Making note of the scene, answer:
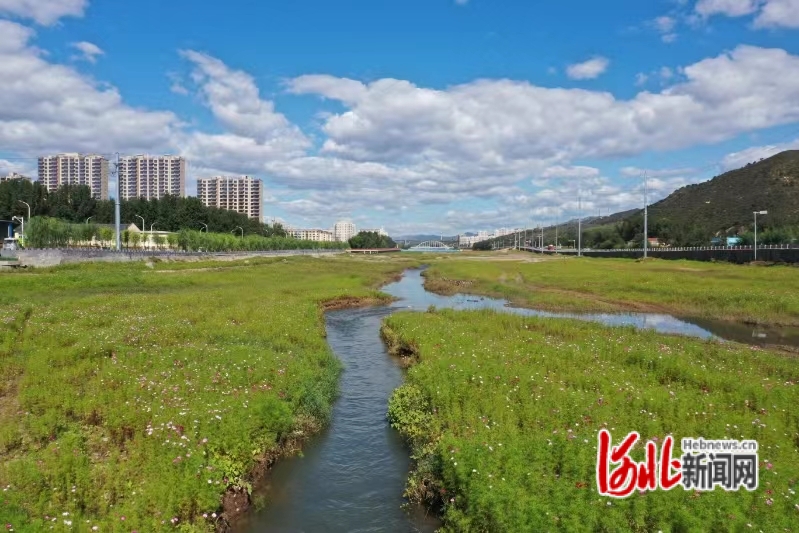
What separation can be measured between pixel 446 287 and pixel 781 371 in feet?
144

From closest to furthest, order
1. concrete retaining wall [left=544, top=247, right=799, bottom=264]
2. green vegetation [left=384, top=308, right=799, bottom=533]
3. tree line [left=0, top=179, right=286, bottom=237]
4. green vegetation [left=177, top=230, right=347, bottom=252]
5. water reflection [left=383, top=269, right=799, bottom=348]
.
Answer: green vegetation [left=384, top=308, right=799, bottom=533] → water reflection [left=383, top=269, right=799, bottom=348] → concrete retaining wall [left=544, top=247, right=799, bottom=264] → green vegetation [left=177, top=230, right=347, bottom=252] → tree line [left=0, top=179, right=286, bottom=237]

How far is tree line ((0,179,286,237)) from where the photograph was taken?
138 meters

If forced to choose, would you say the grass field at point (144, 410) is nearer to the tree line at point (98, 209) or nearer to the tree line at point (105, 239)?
the tree line at point (105, 239)

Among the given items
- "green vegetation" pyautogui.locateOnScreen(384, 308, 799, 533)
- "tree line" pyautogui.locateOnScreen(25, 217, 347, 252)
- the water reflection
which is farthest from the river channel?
"tree line" pyautogui.locateOnScreen(25, 217, 347, 252)

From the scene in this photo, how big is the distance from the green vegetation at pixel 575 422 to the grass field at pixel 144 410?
4266 mm

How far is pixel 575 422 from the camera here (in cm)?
1268

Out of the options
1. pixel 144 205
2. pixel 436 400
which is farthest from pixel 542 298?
pixel 144 205

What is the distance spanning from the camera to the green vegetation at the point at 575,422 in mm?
8781

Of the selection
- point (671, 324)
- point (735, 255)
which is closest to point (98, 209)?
point (671, 324)

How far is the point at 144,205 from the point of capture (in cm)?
16762
